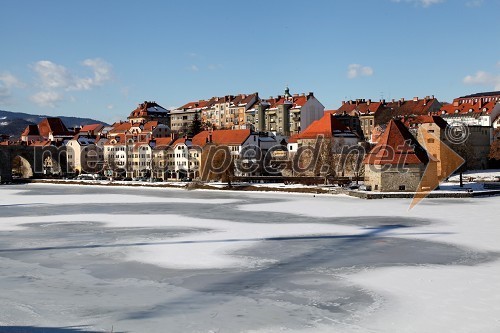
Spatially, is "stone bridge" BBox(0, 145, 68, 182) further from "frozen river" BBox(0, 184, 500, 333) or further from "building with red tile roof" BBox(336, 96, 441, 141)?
"frozen river" BBox(0, 184, 500, 333)

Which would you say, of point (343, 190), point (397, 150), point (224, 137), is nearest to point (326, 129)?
point (224, 137)

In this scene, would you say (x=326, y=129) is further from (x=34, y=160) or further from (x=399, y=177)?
(x=34, y=160)

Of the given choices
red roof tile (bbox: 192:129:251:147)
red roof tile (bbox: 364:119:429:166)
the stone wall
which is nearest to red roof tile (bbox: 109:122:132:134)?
red roof tile (bbox: 192:129:251:147)

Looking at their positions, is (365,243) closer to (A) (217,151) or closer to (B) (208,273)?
(B) (208,273)

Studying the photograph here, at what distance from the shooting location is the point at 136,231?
2597 centimetres

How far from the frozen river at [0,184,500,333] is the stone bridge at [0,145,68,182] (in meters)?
65.1

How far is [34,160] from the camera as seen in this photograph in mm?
99688

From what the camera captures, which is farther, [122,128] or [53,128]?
[53,128]

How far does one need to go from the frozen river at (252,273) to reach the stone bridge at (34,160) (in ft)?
214

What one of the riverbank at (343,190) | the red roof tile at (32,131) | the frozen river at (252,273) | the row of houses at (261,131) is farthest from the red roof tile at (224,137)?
the red roof tile at (32,131)

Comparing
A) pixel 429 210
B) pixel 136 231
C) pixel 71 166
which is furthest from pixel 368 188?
pixel 71 166

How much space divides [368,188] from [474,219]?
64.9 feet

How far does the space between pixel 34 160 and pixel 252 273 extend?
90737 millimetres

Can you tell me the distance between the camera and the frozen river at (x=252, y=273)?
12008 millimetres
